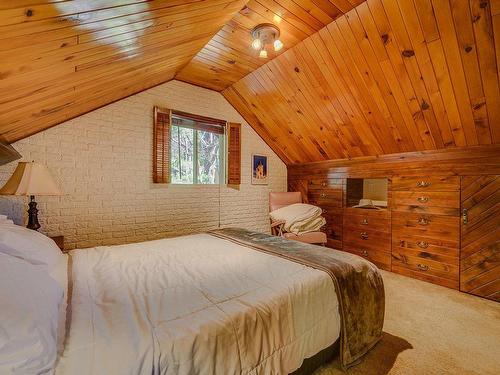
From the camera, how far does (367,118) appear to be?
300 centimetres

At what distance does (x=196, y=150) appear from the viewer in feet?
12.6

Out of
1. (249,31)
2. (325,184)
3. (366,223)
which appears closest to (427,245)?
(366,223)

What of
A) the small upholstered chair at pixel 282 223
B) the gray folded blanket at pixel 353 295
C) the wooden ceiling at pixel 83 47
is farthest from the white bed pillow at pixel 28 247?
the small upholstered chair at pixel 282 223

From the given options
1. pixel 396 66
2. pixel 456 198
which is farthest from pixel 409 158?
pixel 396 66

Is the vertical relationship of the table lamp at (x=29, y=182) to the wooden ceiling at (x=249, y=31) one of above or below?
below

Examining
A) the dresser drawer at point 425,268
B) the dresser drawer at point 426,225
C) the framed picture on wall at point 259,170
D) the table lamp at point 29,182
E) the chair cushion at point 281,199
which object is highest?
the framed picture on wall at point 259,170

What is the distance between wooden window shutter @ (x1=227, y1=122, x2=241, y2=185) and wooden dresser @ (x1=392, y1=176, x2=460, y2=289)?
2247mm

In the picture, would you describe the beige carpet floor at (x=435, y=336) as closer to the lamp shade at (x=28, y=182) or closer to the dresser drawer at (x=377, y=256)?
the dresser drawer at (x=377, y=256)

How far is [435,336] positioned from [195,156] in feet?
11.1

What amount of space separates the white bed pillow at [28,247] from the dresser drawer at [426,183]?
363 centimetres

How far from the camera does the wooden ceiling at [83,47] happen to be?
1059 mm

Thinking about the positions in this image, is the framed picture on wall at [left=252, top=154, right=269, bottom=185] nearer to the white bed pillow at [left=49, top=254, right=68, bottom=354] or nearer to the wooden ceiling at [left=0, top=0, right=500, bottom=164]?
the wooden ceiling at [left=0, top=0, right=500, bottom=164]

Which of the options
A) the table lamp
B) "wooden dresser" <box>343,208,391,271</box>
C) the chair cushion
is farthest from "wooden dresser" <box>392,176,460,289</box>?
the table lamp

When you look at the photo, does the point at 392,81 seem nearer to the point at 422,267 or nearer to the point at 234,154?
the point at 422,267
